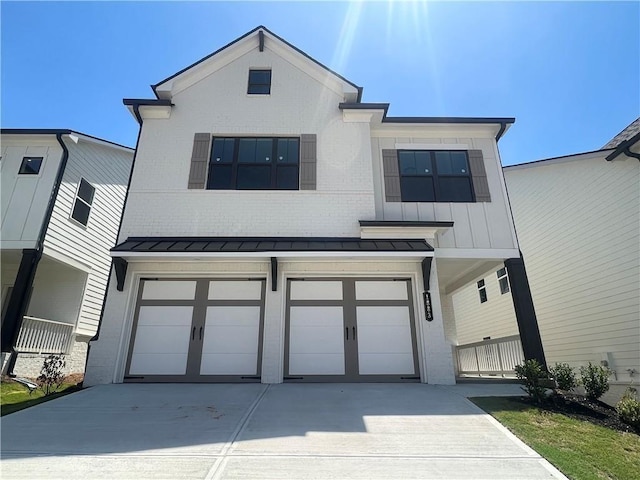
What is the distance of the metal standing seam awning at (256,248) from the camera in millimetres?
8125

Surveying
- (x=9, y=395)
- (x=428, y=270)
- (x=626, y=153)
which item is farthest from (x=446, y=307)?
(x=9, y=395)

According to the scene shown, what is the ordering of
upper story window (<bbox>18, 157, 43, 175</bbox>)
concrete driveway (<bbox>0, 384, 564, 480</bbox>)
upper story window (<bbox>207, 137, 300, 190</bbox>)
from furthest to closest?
upper story window (<bbox>18, 157, 43, 175</bbox>), upper story window (<bbox>207, 137, 300, 190</bbox>), concrete driveway (<bbox>0, 384, 564, 480</bbox>)

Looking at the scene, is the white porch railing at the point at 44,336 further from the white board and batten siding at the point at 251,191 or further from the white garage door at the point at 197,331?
the white board and batten siding at the point at 251,191

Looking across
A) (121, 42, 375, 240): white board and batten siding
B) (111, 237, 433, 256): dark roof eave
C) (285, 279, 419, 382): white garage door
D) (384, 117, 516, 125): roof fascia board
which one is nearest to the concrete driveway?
(285, 279, 419, 382): white garage door

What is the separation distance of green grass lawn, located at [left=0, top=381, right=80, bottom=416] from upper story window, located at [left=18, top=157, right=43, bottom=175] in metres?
6.55

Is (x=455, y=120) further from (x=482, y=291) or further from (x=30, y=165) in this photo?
(x=30, y=165)

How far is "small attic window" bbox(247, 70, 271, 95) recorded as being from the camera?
431 inches

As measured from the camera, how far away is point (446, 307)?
13375 mm

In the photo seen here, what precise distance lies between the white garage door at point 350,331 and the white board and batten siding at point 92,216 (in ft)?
27.8

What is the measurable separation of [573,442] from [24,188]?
14953 mm

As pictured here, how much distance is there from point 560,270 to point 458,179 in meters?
5.77

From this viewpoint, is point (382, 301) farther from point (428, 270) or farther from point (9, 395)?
point (9, 395)

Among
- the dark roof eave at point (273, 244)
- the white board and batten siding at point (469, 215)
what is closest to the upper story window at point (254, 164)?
the dark roof eave at point (273, 244)

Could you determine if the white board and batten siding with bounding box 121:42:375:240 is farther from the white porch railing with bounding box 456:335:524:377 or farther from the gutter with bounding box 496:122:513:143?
the white porch railing with bounding box 456:335:524:377
